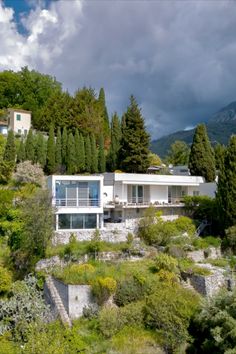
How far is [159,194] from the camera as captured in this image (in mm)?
38562

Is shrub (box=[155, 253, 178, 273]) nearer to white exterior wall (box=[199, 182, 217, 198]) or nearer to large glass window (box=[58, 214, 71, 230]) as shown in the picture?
large glass window (box=[58, 214, 71, 230])

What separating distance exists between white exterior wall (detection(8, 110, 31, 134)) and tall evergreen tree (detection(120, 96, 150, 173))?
22.1 metres

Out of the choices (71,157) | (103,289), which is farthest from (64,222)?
(71,157)

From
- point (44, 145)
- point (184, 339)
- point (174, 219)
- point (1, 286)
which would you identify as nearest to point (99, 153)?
point (44, 145)

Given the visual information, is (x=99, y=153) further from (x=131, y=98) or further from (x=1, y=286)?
(x=1, y=286)

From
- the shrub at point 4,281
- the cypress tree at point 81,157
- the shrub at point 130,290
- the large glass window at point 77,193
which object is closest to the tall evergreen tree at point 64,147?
the cypress tree at point 81,157

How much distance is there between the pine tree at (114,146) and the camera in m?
48.3

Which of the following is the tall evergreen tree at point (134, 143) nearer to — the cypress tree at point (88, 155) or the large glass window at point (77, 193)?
the cypress tree at point (88, 155)

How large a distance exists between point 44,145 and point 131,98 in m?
11.2

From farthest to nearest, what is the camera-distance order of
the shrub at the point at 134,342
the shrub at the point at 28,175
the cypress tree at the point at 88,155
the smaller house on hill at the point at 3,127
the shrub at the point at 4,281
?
the smaller house on hill at the point at 3,127, the cypress tree at the point at 88,155, the shrub at the point at 28,175, the shrub at the point at 4,281, the shrub at the point at 134,342

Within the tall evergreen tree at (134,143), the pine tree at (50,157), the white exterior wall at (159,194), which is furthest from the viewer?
the pine tree at (50,157)

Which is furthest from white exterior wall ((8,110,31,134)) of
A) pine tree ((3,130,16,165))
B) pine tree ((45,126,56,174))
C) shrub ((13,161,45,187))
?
shrub ((13,161,45,187))

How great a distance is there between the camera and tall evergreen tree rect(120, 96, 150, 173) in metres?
42.8

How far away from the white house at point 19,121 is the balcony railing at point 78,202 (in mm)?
28878
